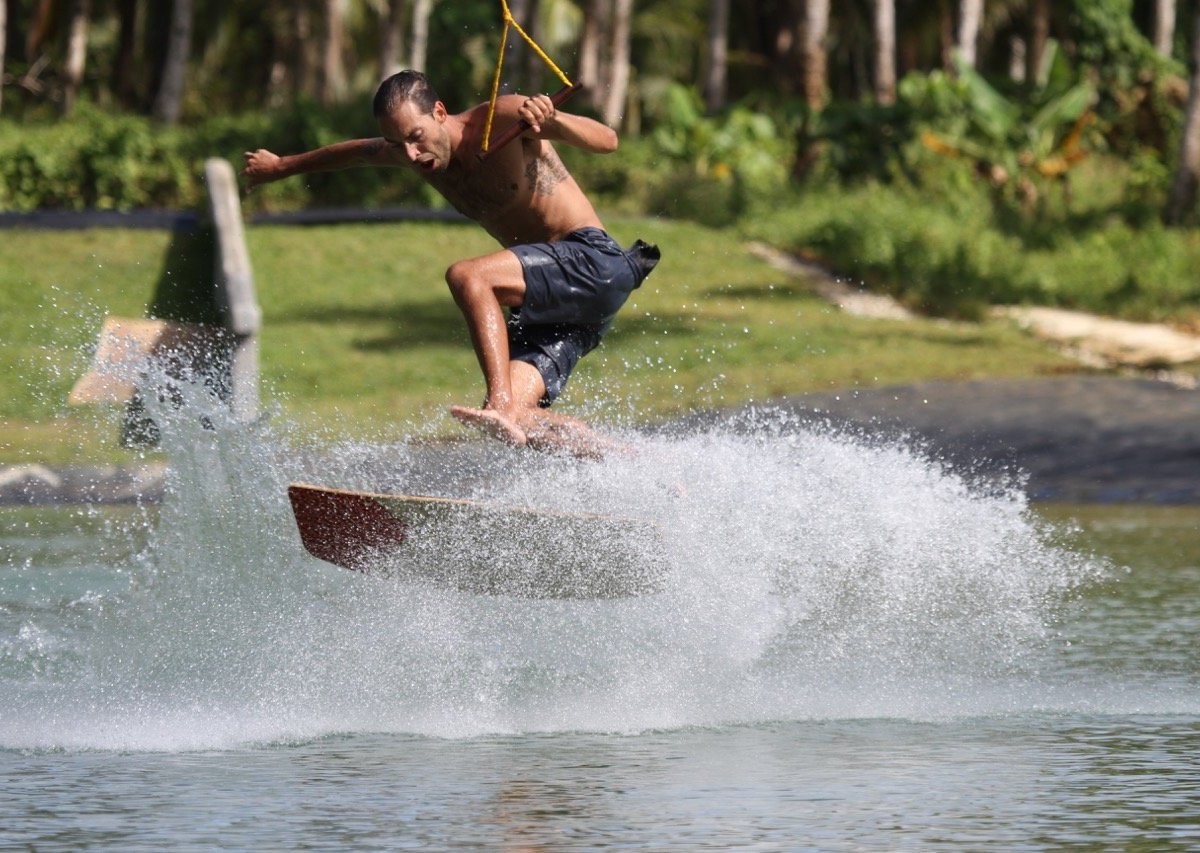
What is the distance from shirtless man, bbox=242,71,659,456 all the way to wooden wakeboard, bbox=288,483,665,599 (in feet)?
0.98

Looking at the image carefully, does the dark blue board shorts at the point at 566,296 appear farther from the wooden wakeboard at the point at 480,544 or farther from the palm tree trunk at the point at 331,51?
the palm tree trunk at the point at 331,51

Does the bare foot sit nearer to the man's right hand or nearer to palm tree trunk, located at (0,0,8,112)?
the man's right hand

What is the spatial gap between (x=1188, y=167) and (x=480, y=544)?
20.0 metres

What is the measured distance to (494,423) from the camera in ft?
22.5

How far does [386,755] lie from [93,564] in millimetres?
5188

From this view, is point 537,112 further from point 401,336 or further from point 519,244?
point 401,336

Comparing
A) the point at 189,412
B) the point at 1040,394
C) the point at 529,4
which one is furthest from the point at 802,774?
the point at 529,4

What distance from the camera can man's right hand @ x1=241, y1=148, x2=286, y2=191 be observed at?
7668 mm

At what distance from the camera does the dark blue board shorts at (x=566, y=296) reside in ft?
24.1

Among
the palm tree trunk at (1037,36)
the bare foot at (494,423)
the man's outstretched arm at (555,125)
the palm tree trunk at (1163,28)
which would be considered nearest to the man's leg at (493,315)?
the bare foot at (494,423)

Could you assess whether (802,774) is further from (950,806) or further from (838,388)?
(838,388)

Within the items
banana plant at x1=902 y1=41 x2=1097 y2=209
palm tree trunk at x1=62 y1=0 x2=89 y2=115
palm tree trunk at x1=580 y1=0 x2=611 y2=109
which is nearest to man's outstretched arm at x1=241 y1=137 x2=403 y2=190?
banana plant at x1=902 y1=41 x2=1097 y2=209

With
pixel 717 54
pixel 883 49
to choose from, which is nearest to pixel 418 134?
pixel 883 49

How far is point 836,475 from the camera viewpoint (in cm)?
839
